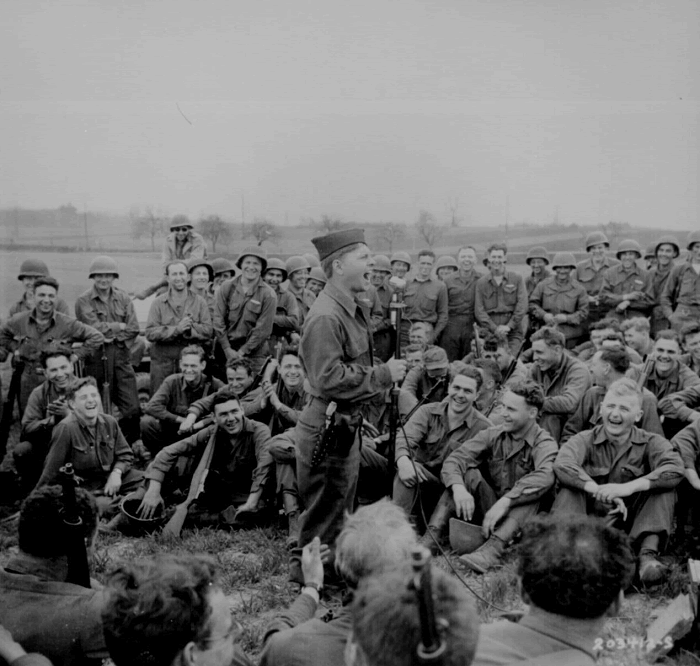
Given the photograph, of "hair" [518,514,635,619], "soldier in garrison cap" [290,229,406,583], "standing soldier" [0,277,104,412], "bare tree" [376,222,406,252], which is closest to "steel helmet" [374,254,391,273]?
"standing soldier" [0,277,104,412]

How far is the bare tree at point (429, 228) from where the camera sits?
20438 mm

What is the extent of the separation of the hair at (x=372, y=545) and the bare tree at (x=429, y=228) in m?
18.3

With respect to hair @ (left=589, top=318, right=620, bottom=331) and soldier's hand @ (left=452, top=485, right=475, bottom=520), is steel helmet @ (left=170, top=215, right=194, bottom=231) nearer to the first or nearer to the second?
hair @ (left=589, top=318, right=620, bottom=331)

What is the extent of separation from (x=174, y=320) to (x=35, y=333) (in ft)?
4.98

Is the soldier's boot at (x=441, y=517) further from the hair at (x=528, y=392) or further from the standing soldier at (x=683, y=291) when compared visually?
the standing soldier at (x=683, y=291)

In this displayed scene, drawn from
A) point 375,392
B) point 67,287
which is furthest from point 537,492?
point 67,287

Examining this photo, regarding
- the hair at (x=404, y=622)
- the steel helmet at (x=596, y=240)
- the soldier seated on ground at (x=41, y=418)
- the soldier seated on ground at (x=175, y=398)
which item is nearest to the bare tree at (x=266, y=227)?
the steel helmet at (x=596, y=240)

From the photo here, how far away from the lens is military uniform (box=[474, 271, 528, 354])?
9859 mm

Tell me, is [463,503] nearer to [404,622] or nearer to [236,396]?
[236,396]

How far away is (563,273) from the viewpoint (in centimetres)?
1012

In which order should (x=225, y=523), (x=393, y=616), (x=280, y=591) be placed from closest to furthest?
(x=393, y=616)
(x=280, y=591)
(x=225, y=523)

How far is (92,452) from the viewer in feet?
20.6

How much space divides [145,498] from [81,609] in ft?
Result: 10.6

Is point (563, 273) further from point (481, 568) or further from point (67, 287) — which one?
point (67, 287)
